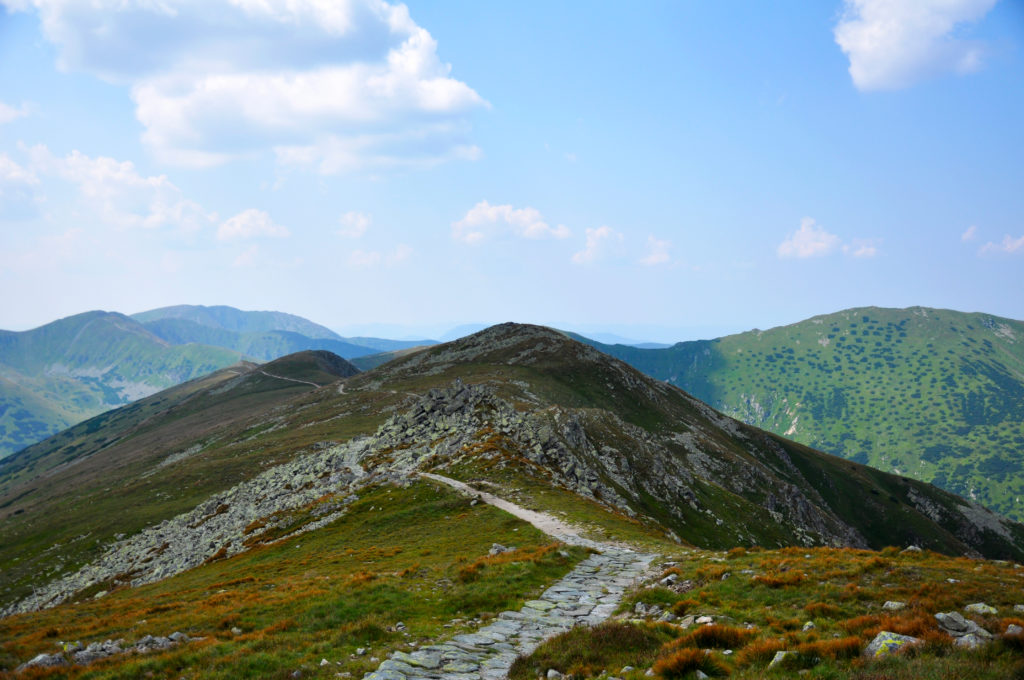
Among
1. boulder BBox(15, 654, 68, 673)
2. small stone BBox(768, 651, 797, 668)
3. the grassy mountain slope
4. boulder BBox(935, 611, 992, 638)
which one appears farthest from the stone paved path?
the grassy mountain slope

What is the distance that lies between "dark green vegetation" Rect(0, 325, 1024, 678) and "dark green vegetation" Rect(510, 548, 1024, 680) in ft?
0.58

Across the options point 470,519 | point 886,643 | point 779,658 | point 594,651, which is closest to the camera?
point 886,643

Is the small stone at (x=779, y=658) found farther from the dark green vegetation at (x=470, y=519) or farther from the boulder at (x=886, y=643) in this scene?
the boulder at (x=886, y=643)

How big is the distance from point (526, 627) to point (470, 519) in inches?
1061

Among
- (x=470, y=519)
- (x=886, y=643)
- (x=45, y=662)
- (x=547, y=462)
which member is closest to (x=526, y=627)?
(x=886, y=643)

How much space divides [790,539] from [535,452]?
6027cm

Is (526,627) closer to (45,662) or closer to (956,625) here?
(956,625)

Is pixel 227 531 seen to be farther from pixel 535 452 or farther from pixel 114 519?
pixel 114 519

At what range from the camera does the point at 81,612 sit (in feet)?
113

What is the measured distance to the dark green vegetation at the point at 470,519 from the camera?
20047 millimetres

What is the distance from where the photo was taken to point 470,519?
4559cm

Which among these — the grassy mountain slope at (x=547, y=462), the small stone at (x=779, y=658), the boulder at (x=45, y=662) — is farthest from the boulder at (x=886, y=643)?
the grassy mountain slope at (x=547, y=462)

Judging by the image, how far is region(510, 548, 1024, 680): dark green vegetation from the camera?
1170cm

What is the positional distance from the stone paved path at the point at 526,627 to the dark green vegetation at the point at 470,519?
132 centimetres
